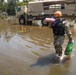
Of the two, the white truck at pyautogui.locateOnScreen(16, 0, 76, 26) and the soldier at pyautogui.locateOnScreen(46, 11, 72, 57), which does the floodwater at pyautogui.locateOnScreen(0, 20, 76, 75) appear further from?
the white truck at pyautogui.locateOnScreen(16, 0, 76, 26)

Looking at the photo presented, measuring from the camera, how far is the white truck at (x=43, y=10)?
22.3 metres

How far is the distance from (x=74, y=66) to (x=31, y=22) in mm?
18688

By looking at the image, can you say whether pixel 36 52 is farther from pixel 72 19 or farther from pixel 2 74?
pixel 72 19

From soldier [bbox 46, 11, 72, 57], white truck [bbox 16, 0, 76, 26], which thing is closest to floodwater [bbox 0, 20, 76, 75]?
soldier [bbox 46, 11, 72, 57]

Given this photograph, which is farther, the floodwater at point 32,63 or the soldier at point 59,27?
the soldier at point 59,27

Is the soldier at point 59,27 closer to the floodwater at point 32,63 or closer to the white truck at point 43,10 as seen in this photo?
the floodwater at point 32,63

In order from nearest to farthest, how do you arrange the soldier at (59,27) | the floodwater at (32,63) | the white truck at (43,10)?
the floodwater at (32,63), the soldier at (59,27), the white truck at (43,10)

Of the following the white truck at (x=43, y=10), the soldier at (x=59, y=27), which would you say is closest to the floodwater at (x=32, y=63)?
the soldier at (x=59, y=27)

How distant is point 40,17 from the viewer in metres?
23.7

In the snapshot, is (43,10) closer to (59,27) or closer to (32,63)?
(59,27)

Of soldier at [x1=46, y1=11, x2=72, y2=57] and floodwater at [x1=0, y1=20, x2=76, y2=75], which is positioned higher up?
soldier at [x1=46, y1=11, x2=72, y2=57]

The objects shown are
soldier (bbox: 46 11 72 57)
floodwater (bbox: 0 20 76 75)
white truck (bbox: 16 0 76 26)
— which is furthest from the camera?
white truck (bbox: 16 0 76 26)

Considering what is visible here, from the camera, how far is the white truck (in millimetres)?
22328

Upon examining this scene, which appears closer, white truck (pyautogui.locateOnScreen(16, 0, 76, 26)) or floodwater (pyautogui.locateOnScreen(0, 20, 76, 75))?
floodwater (pyautogui.locateOnScreen(0, 20, 76, 75))
